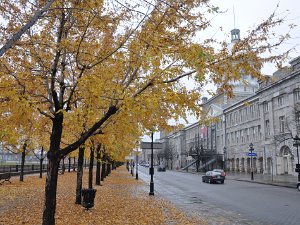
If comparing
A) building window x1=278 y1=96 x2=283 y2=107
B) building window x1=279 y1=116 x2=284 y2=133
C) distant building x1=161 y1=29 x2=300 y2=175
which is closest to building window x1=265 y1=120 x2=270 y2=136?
distant building x1=161 y1=29 x2=300 y2=175

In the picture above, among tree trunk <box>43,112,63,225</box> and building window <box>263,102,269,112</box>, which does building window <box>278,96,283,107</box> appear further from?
tree trunk <box>43,112,63,225</box>

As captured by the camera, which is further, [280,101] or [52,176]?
[280,101]

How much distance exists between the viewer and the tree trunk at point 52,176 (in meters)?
8.53

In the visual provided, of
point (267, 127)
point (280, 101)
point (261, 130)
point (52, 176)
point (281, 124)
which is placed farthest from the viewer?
point (261, 130)

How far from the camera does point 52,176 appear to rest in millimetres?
8797

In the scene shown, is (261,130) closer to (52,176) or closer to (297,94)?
(297,94)

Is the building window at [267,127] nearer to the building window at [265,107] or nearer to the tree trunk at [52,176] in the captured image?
the building window at [265,107]

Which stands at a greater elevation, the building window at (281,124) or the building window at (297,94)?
the building window at (297,94)

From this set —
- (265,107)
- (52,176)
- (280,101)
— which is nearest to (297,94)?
(280,101)

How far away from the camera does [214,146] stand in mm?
83625

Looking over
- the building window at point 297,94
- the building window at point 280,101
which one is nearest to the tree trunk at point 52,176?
the building window at point 297,94

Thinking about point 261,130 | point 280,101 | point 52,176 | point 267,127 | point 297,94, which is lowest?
point 52,176

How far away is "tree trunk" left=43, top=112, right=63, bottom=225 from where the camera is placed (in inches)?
336

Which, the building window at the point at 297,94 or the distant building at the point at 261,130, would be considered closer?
the building window at the point at 297,94
